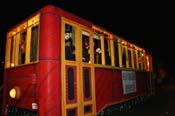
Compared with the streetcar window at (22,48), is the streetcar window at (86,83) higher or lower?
lower

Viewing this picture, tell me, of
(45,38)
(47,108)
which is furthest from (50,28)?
(47,108)

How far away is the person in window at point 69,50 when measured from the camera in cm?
495

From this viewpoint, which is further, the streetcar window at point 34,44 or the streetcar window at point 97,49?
the streetcar window at point 97,49

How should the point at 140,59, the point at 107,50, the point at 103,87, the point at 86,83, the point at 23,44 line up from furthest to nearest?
1. the point at 140,59
2. the point at 107,50
3. the point at 103,87
4. the point at 23,44
5. the point at 86,83

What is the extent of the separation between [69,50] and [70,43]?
250 mm

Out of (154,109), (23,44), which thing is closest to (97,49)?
(23,44)

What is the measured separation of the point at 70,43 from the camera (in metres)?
5.14

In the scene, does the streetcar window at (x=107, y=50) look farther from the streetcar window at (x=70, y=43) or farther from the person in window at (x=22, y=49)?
the person in window at (x=22, y=49)

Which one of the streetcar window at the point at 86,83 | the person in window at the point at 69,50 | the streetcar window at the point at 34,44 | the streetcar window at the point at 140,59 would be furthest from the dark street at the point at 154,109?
the streetcar window at the point at 34,44

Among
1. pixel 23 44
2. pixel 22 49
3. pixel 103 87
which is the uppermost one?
pixel 23 44

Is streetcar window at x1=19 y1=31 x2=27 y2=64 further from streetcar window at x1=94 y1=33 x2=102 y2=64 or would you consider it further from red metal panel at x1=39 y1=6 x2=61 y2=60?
streetcar window at x1=94 y1=33 x2=102 y2=64

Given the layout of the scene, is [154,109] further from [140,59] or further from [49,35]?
[49,35]

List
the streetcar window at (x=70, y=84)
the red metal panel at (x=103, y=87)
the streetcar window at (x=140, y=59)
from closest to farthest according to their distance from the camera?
the streetcar window at (x=70, y=84)
the red metal panel at (x=103, y=87)
the streetcar window at (x=140, y=59)

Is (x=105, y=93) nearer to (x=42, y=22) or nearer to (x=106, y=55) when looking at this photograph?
(x=106, y=55)
